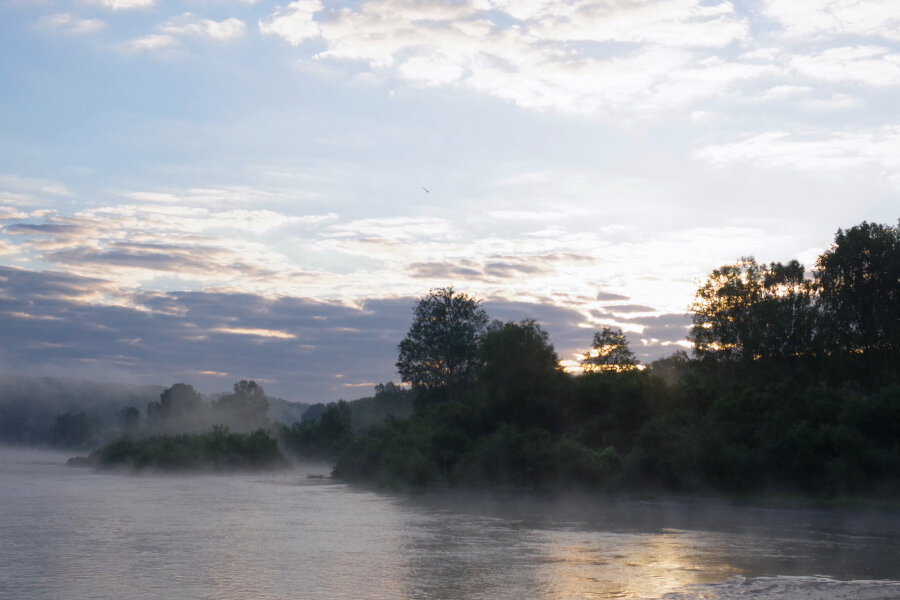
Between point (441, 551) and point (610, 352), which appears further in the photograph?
point (610, 352)

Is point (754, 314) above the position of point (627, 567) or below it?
above

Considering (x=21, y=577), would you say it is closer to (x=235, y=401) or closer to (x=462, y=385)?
(x=462, y=385)

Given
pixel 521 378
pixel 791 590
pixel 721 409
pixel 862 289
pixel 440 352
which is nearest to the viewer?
pixel 791 590

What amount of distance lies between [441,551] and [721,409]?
90.9ft

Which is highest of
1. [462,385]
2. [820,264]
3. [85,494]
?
[820,264]

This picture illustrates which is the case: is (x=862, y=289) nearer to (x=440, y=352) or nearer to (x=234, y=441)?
(x=440, y=352)

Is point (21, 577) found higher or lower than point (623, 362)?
lower

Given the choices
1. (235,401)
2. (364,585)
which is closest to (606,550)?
(364,585)

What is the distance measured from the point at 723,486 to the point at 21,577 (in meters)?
36.0

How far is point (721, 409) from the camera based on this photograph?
50.8 m

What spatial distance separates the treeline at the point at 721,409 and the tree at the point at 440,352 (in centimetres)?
1174

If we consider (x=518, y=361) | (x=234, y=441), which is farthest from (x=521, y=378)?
(x=234, y=441)

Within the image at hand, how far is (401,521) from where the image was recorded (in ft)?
132

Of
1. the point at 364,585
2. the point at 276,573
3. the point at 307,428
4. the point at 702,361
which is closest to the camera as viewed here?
the point at 364,585
